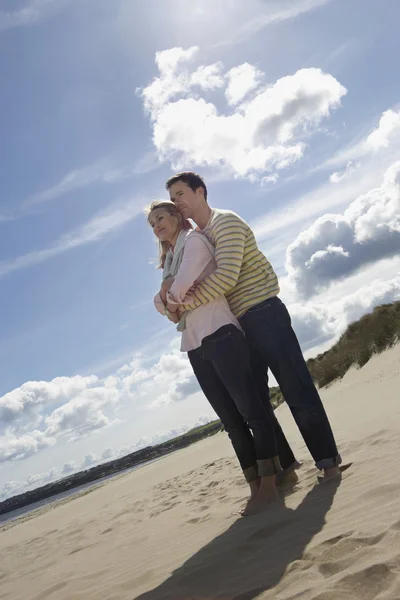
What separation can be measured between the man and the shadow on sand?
370 mm

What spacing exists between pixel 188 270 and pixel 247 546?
155 centimetres

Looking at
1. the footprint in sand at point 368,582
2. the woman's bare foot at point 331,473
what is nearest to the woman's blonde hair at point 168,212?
the woman's bare foot at point 331,473

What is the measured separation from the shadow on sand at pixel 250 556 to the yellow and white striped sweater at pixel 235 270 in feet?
4.05

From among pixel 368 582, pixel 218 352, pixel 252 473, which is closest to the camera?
pixel 368 582

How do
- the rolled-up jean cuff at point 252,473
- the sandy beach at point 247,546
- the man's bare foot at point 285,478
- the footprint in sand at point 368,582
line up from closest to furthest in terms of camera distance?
the footprint in sand at point 368,582
the sandy beach at point 247,546
the rolled-up jean cuff at point 252,473
the man's bare foot at point 285,478

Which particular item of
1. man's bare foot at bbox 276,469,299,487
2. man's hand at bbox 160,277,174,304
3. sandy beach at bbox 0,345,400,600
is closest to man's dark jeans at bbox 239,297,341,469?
sandy beach at bbox 0,345,400,600

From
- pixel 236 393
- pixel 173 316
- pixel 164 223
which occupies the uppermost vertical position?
pixel 164 223

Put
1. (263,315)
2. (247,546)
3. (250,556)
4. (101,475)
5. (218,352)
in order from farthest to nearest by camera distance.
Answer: (101,475)
(263,315)
(218,352)
(247,546)
(250,556)

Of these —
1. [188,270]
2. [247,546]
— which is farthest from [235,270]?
[247,546]

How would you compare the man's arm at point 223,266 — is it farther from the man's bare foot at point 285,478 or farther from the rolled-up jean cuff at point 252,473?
the man's bare foot at point 285,478

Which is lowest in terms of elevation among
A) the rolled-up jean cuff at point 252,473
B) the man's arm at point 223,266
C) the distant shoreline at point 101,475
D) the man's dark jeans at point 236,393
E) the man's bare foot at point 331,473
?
the distant shoreline at point 101,475

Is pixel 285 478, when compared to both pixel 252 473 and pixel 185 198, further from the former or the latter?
pixel 185 198

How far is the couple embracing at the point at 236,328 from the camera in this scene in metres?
3.33

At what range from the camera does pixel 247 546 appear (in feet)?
8.84
